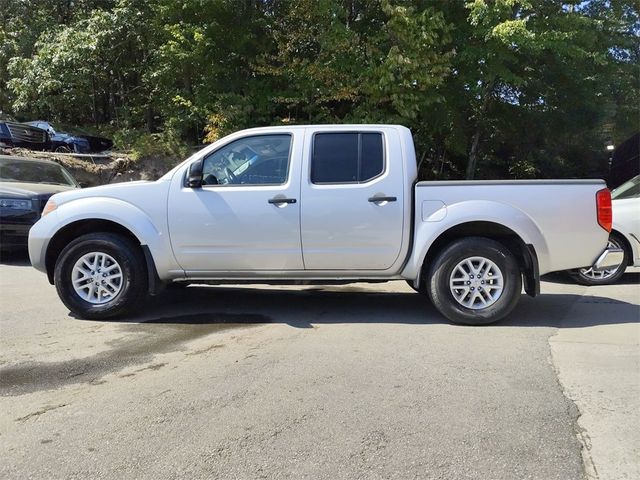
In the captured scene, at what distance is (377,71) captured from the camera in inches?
572

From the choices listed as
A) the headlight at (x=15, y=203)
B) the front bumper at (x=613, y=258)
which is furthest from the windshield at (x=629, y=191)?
the headlight at (x=15, y=203)

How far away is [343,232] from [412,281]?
0.93m

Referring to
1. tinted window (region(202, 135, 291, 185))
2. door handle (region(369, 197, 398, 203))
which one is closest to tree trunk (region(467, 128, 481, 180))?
door handle (region(369, 197, 398, 203))

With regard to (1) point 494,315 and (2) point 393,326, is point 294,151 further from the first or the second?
(1) point 494,315

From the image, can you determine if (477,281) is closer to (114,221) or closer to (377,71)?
(114,221)

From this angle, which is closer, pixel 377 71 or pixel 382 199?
pixel 382 199

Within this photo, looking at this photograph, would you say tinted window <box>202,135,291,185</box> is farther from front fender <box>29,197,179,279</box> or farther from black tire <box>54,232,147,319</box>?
black tire <box>54,232,147,319</box>

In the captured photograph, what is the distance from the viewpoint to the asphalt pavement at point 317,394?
3.14 metres

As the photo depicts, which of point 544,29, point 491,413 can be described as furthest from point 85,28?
point 491,413

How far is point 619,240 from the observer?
8398 millimetres

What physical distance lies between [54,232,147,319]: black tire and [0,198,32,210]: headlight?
450cm

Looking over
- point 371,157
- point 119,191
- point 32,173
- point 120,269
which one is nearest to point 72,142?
point 32,173

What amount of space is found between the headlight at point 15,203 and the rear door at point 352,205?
620 cm

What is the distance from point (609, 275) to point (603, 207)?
318 centimetres
